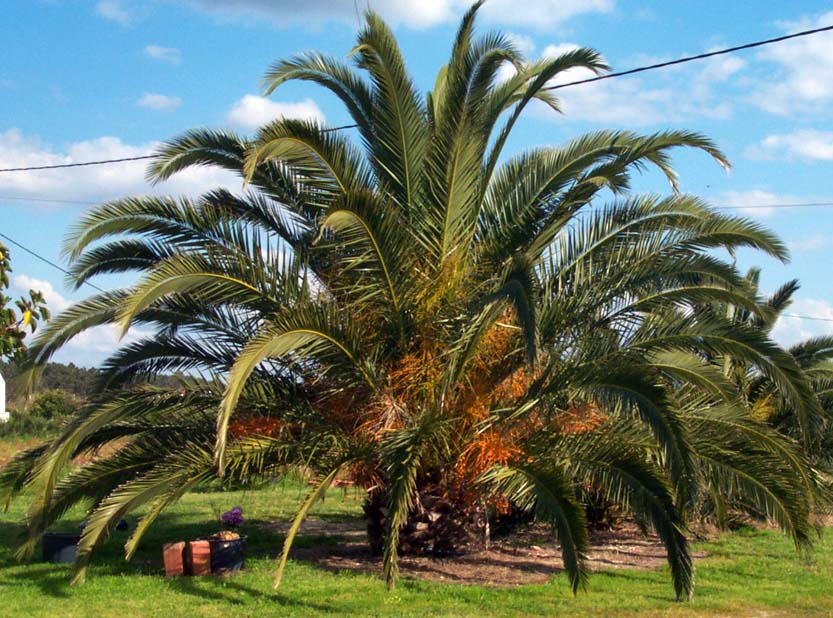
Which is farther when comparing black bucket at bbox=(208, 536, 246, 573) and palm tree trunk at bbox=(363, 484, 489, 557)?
palm tree trunk at bbox=(363, 484, 489, 557)

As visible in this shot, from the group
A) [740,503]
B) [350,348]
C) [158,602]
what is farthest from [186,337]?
[740,503]

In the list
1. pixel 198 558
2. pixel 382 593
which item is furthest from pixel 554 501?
pixel 198 558

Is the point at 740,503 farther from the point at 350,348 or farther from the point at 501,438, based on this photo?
the point at 350,348

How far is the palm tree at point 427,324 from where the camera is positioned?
960 cm

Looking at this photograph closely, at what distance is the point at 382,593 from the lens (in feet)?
31.7

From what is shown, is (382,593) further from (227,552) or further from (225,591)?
(227,552)

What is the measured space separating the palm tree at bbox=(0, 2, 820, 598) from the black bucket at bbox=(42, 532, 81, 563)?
3.25 ft

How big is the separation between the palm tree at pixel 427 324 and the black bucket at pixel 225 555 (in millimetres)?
1176

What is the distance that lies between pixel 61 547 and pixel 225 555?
2.28 metres

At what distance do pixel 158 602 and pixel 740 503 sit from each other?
8.82m

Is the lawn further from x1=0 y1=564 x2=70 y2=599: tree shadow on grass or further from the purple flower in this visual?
the purple flower

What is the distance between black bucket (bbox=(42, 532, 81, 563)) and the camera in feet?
38.1

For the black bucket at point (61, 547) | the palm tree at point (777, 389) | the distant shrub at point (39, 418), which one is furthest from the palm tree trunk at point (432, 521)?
the distant shrub at point (39, 418)

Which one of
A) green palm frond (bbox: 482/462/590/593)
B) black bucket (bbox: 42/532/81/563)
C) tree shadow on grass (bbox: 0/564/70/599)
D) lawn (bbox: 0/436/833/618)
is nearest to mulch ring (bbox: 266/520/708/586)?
lawn (bbox: 0/436/833/618)
